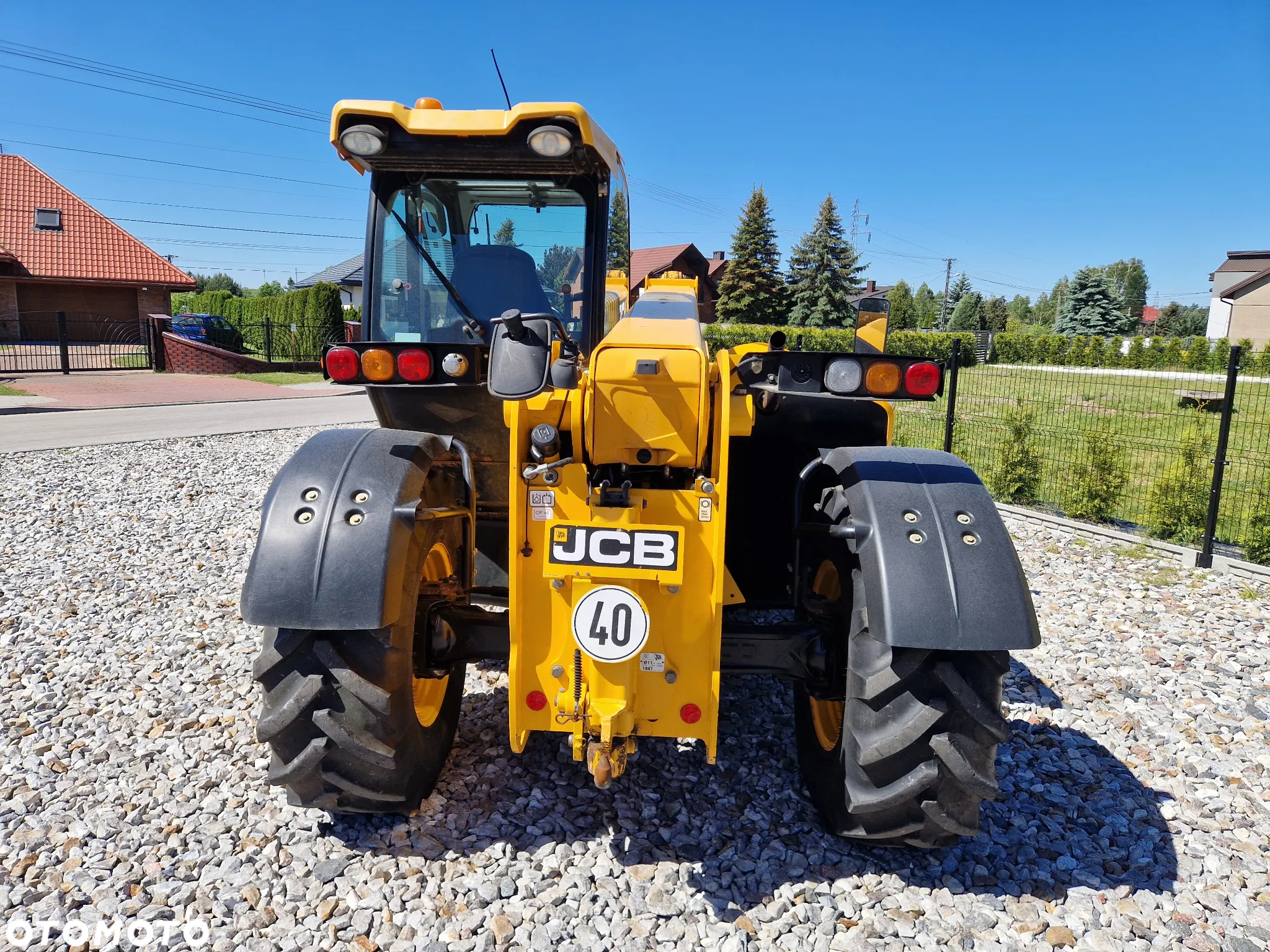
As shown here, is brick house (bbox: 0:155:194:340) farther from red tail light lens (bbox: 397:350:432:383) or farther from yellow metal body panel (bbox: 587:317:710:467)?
yellow metal body panel (bbox: 587:317:710:467)

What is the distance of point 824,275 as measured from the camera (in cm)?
5369

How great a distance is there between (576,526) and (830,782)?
1.35 metres

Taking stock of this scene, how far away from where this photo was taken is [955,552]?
2.64 metres

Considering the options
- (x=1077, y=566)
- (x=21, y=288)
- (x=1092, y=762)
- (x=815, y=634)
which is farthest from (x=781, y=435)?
(x=21, y=288)

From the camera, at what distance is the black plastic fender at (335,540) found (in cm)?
261

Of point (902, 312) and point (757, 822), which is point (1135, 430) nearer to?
point (757, 822)

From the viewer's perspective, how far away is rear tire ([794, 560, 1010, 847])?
2.63 m

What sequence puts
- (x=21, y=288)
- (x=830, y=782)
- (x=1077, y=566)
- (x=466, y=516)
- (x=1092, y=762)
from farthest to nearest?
(x=21, y=288), (x=1077, y=566), (x=1092, y=762), (x=466, y=516), (x=830, y=782)

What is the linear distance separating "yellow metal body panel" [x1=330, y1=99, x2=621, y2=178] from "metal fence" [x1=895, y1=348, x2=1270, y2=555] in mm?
5532

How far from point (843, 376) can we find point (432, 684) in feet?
6.75

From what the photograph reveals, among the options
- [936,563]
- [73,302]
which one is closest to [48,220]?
[73,302]

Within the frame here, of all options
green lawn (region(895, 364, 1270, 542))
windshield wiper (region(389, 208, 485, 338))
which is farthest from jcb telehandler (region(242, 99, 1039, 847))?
green lawn (region(895, 364, 1270, 542))

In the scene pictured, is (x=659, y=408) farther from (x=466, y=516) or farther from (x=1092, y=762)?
(x=1092, y=762)

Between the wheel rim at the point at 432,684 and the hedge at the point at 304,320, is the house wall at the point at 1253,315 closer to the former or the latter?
the hedge at the point at 304,320
